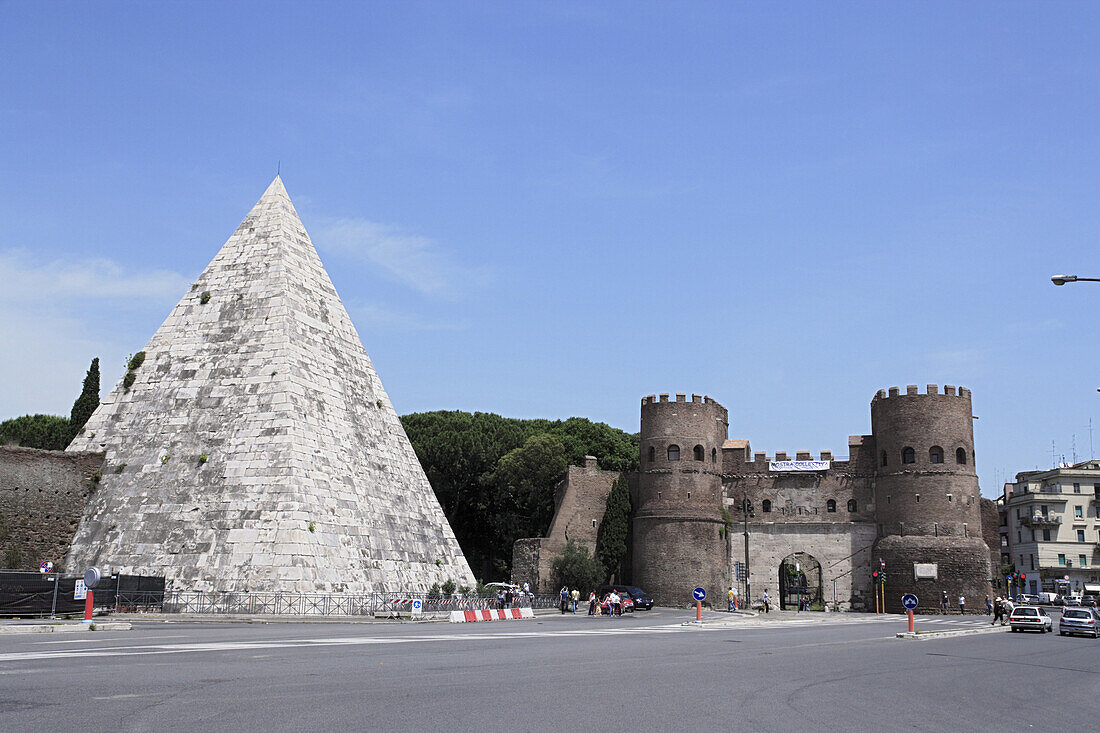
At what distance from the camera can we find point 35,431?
4659 cm

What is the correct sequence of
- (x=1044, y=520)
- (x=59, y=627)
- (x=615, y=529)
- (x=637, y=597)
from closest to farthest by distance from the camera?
(x=59, y=627) → (x=637, y=597) → (x=615, y=529) → (x=1044, y=520)

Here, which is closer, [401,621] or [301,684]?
[301,684]

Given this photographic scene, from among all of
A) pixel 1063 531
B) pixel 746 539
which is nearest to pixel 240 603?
pixel 746 539

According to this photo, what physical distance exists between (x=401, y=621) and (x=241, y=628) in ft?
17.8

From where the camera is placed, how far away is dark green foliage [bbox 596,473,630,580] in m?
46.7

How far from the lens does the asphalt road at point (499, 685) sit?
7301 millimetres

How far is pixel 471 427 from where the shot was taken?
5856cm

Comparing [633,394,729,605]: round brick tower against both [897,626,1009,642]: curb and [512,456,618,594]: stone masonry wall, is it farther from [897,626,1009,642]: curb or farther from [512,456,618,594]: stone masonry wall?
[897,626,1009,642]: curb

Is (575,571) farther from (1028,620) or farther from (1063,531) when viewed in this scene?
(1063,531)

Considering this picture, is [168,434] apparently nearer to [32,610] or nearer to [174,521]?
[174,521]

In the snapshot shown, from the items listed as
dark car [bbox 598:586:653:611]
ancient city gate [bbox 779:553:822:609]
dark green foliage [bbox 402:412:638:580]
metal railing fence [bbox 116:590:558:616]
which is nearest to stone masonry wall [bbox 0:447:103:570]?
metal railing fence [bbox 116:590:558:616]

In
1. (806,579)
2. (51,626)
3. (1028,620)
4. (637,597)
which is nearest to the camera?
(51,626)

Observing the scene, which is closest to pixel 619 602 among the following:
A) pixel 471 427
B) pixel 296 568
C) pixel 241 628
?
pixel 296 568

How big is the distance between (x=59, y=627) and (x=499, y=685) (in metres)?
10.9
